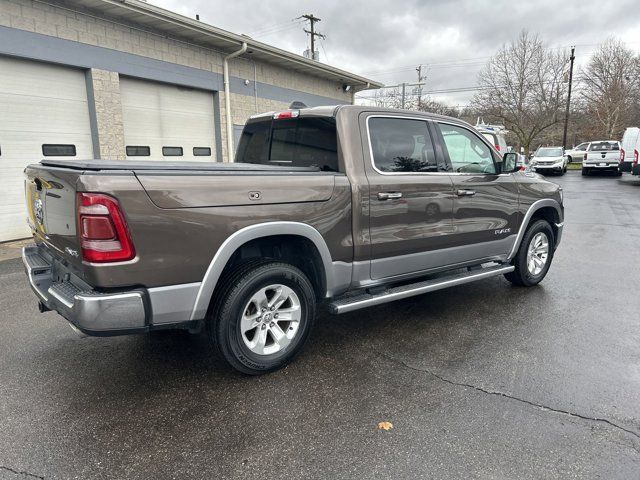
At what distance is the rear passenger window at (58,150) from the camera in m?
8.26

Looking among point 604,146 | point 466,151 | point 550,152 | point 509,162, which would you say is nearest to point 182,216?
point 466,151

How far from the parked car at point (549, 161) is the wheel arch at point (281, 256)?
25.3m

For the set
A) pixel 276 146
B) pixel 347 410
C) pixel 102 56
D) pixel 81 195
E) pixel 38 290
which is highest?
pixel 102 56

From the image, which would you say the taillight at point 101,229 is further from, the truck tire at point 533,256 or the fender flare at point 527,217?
the truck tire at point 533,256

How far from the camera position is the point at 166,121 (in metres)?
10.3

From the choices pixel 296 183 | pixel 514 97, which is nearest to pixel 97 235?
pixel 296 183

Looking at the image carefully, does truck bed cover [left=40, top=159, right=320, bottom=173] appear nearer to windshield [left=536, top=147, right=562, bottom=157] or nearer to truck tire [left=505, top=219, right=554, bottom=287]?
truck tire [left=505, top=219, right=554, bottom=287]

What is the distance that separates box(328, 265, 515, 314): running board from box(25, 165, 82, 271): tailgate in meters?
1.85

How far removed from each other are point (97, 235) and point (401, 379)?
222 centimetres

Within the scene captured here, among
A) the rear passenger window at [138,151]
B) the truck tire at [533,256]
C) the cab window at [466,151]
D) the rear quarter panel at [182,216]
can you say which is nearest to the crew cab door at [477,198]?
the cab window at [466,151]

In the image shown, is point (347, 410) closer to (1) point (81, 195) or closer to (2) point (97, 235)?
(2) point (97, 235)

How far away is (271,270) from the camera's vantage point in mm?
3025

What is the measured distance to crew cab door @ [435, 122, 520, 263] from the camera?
4.19 metres

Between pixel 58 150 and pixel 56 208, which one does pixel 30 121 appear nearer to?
pixel 58 150
